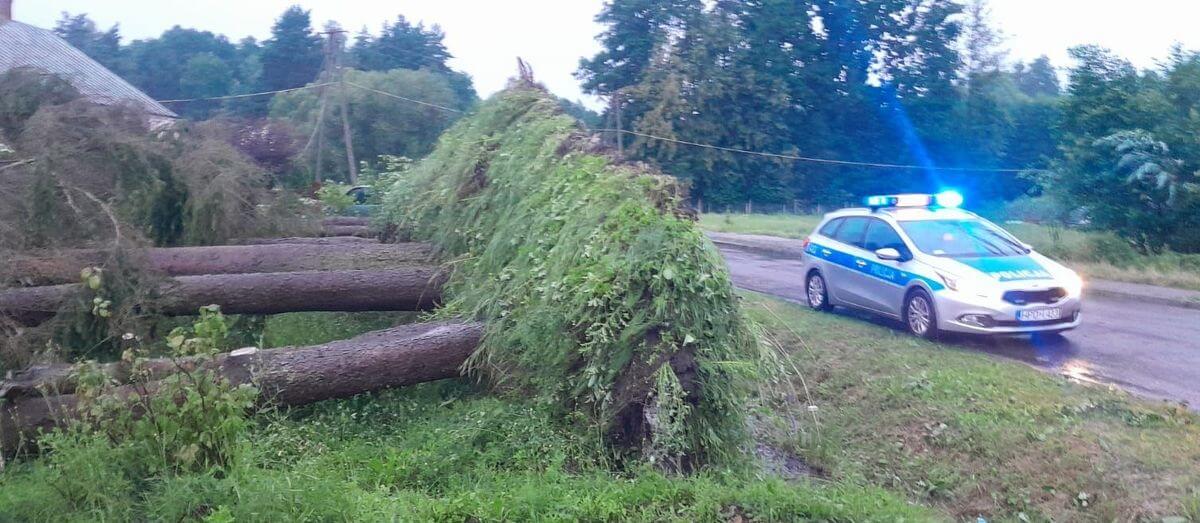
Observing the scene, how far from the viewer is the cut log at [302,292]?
846 cm

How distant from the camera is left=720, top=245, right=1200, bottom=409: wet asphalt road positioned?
8250 millimetres

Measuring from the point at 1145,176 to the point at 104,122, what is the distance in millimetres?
18598

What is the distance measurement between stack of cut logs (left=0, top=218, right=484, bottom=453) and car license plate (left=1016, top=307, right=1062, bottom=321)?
594 cm

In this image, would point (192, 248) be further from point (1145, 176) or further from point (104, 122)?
point (1145, 176)

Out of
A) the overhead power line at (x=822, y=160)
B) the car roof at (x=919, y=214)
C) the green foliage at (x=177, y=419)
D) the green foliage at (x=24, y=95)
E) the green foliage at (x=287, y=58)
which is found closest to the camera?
the green foliage at (x=177, y=419)

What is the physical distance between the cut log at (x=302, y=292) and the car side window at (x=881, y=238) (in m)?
5.48

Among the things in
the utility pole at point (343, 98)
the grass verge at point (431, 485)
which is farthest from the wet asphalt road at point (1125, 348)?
the utility pole at point (343, 98)

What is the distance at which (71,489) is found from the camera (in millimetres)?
4527

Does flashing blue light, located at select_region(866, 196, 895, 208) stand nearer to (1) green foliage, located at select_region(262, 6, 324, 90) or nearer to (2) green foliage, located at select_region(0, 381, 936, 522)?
(2) green foliage, located at select_region(0, 381, 936, 522)

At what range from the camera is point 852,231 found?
468 inches

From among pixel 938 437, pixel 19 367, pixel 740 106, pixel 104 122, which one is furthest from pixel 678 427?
pixel 740 106

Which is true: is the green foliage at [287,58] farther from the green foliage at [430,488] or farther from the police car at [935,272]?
the green foliage at [430,488]

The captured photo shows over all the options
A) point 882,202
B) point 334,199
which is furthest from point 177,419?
point 334,199

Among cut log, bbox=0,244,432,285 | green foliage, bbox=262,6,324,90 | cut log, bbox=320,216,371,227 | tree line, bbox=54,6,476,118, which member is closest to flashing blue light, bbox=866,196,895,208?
cut log, bbox=0,244,432,285
